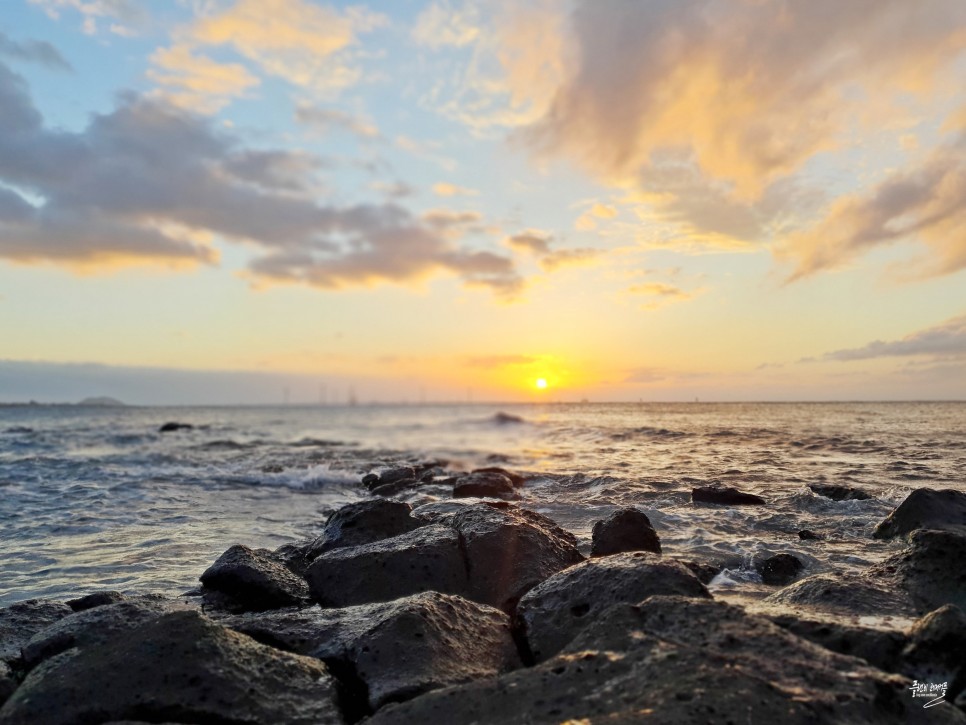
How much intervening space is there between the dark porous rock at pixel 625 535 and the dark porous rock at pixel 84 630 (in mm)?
4846

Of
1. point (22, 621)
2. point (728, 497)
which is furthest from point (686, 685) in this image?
point (728, 497)

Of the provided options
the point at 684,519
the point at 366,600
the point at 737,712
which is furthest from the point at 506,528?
the point at 684,519

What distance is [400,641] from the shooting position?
416 centimetres

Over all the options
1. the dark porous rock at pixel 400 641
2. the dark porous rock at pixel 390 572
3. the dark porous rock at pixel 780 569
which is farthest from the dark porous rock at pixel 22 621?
the dark porous rock at pixel 780 569

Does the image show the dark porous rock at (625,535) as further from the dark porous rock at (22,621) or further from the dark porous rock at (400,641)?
the dark porous rock at (22,621)

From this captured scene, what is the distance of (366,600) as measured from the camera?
6.05 meters

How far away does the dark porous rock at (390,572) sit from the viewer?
19.9ft

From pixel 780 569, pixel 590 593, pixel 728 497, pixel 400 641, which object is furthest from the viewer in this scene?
pixel 728 497

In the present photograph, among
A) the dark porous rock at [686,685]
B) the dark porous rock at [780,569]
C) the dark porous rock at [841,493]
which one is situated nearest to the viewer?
the dark porous rock at [686,685]

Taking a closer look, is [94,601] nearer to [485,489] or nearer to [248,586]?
[248,586]

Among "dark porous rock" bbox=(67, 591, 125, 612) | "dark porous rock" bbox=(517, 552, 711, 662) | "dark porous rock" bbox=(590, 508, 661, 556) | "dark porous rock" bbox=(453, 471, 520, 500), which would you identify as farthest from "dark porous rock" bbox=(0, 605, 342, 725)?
"dark porous rock" bbox=(453, 471, 520, 500)

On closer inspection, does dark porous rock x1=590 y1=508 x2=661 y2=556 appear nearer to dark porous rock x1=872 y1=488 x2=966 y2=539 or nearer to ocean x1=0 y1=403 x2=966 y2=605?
ocean x1=0 y1=403 x2=966 y2=605

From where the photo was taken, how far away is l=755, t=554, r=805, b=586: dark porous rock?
664 centimetres

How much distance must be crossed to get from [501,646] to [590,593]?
2.50 ft
